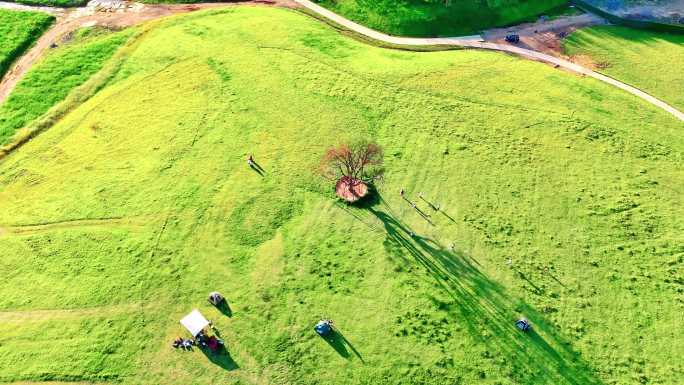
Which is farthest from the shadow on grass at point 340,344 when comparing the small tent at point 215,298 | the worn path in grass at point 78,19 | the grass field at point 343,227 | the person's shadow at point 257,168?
the worn path in grass at point 78,19

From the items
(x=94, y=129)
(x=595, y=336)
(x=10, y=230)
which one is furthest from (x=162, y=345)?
(x=595, y=336)

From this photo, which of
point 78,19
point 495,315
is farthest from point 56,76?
point 495,315

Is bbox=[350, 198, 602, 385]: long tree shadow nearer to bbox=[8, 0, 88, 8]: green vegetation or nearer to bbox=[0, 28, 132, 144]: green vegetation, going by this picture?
bbox=[0, 28, 132, 144]: green vegetation

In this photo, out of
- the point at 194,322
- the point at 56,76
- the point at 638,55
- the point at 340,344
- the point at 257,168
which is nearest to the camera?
the point at 194,322

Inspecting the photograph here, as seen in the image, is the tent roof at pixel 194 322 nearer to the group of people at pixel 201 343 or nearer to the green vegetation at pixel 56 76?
the group of people at pixel 201 343

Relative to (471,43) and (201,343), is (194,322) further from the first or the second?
(471,43)

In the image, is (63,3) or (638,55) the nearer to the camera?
(638,55)

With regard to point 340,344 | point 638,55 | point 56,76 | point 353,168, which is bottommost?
point 340,344
